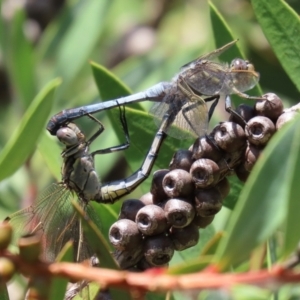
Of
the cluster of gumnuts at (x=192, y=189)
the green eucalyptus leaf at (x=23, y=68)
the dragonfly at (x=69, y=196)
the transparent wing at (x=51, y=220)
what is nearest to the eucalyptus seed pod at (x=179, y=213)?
the cluster of gumnuts at (x=192, y=189)

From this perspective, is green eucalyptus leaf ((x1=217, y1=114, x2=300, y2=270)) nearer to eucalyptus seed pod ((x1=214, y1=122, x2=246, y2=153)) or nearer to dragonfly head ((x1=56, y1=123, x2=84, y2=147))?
eucalyptus seed pod ((x1=214, y1=122, x2=246, y2=153))

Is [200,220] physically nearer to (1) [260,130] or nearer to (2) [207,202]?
(2) [207,202]

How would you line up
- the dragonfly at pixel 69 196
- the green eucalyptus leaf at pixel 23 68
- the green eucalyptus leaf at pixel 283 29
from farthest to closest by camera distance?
1. the green eucalyptus leaf at pixel 23 68
2. the dragonfly at pixel 69 196
3. the green eucalyptus leaf at pixel 283 29

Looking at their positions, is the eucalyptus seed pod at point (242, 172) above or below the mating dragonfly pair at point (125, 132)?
below

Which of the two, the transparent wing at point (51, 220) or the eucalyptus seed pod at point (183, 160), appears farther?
the transparent wing at point (51, 220)

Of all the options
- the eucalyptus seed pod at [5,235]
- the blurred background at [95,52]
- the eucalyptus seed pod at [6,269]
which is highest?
the eucalyptus seed pod at [5,235]

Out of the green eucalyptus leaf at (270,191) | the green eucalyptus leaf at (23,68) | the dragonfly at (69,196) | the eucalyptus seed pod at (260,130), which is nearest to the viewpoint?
the green eucalyptus leaf at (270,191)

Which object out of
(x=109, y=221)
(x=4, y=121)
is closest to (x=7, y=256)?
(x=109, y=221)

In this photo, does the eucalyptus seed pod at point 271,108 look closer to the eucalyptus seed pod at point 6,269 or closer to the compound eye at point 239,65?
the compound eye at point 239,65
